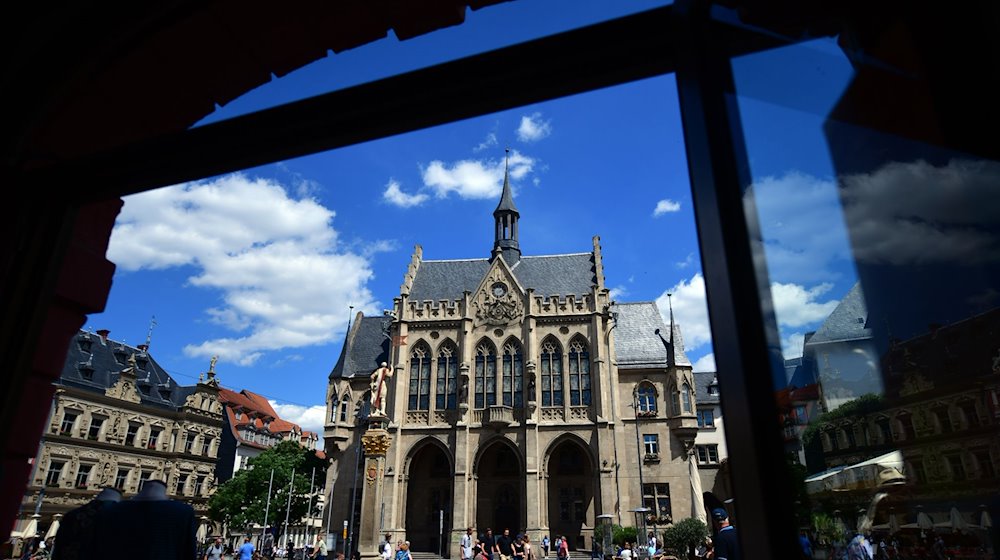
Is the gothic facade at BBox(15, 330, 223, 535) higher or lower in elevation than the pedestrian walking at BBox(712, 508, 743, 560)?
higher

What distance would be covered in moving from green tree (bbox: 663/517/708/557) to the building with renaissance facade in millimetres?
7600

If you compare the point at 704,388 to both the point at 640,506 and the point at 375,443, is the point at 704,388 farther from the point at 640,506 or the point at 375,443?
the point at 375,443

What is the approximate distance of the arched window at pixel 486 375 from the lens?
3303 centimetres

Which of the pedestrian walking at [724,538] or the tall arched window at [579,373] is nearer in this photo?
the pedestrian walking at [724,538]

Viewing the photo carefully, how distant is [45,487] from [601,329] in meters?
28.6

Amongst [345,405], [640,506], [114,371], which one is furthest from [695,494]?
[114,371]

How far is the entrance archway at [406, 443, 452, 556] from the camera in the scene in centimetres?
3238

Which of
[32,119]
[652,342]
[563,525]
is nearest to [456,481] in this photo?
[563,525]

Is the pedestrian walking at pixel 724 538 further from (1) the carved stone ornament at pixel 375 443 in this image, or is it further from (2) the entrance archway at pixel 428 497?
(2) the entrance archway at pixel 428 497

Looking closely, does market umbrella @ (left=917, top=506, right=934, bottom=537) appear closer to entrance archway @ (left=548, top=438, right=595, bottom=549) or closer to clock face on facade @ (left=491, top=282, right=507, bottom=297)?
entrance archway @ (left=548, top=438, right=595, bottom=549)

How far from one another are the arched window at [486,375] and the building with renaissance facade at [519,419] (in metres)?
0.06

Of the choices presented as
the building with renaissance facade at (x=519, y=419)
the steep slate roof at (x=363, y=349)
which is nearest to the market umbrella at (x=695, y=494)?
the building with renaissance facade at (x=519, y=419)

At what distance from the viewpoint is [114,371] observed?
3575cm

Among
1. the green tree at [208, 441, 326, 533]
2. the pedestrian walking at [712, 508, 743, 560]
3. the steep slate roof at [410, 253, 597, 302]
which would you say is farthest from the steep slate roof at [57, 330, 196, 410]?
the pedestrian walking at [712, 508, 743, 560]
